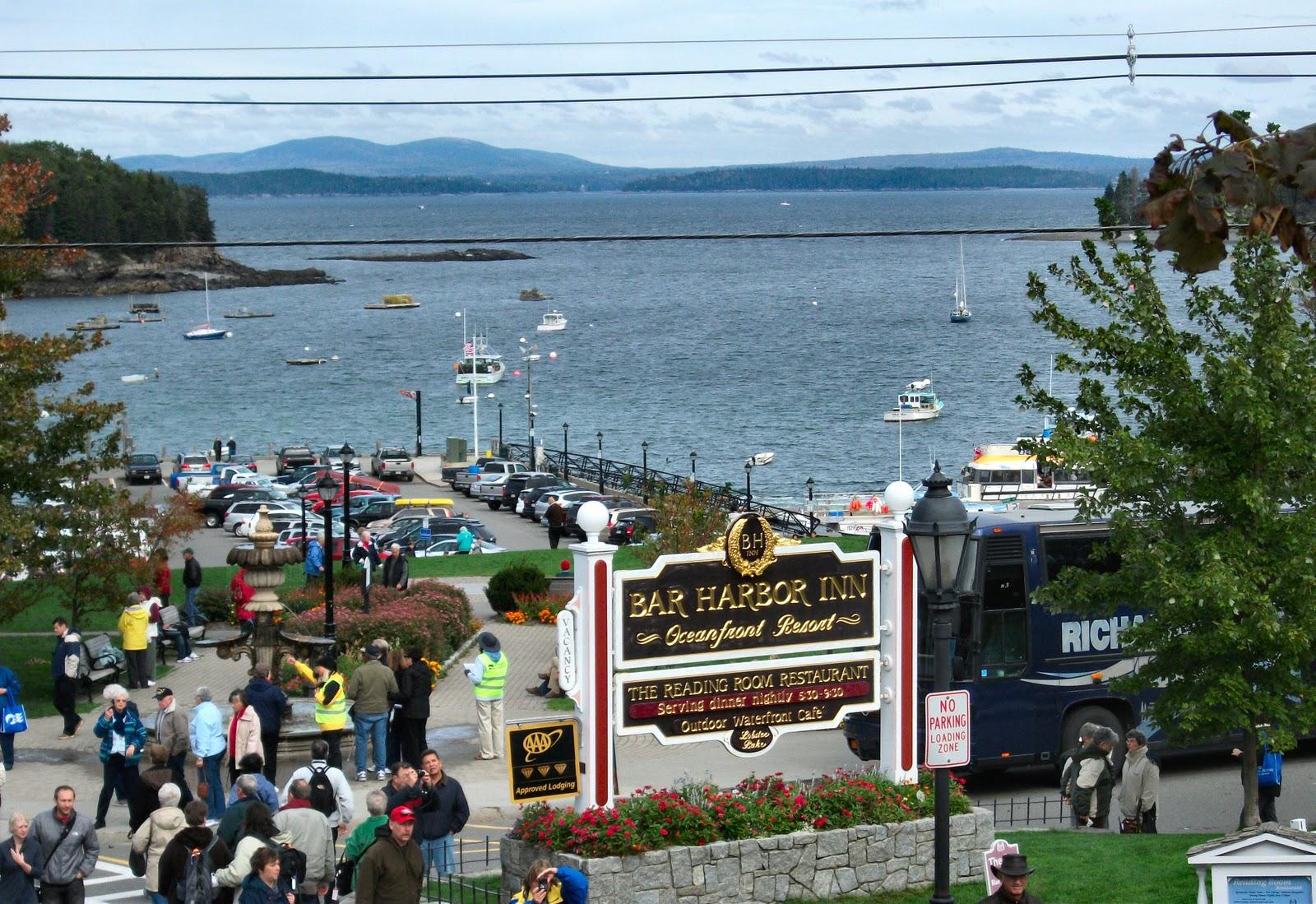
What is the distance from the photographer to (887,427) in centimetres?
9950

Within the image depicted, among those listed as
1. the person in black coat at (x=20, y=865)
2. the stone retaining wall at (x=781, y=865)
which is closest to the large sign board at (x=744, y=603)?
the stone retaining wall at (x=781, y=865)

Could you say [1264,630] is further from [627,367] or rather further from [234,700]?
[627,367]

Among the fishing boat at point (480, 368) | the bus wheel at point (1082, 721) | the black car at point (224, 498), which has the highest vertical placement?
the bus wheel at point (1082, 721)

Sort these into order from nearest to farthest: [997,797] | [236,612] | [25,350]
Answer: [997,797] → [25,350] → [236,612]

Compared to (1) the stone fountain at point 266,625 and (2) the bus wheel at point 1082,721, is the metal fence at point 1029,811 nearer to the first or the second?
(2) the bus wheel at point 1082,721

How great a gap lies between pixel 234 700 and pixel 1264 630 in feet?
33.3

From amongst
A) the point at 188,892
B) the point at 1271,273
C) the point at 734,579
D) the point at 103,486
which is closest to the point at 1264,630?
the point at 1271,273

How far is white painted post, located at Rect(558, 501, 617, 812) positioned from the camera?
14273mm

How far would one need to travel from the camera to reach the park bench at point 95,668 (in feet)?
77.8

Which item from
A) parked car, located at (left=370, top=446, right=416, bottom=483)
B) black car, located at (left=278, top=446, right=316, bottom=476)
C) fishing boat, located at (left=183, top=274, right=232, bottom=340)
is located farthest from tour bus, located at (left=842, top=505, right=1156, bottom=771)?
fishing boat, located at (left=183, top=274, right=232, bottom=340)

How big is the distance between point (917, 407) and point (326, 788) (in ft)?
285

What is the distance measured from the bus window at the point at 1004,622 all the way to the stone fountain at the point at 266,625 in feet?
28.4

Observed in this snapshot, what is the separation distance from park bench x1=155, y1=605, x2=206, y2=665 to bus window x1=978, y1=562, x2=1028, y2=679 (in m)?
13.8

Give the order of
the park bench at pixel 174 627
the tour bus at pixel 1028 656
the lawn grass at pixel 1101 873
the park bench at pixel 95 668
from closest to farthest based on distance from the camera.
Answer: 1. the lawn grass at pixel 1101 873
2. the tour bus at pixel 1028 656
3. the park bench at pixel 95 668
4. the park bench at pixel 174 627
